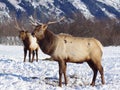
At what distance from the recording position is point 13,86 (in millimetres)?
13062

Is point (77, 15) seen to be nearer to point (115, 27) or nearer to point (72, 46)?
point (115, 27)

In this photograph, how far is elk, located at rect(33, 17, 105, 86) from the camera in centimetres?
1331

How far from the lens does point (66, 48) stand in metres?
13.5

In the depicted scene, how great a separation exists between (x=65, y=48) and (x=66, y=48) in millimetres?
40

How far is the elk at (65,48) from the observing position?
13.3 metres

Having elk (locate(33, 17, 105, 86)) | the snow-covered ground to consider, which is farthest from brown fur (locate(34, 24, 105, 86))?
the snow-covered ground

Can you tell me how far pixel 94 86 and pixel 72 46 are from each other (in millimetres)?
1469

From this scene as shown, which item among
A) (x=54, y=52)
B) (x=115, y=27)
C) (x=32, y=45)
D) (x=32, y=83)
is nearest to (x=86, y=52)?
(x=54, y=52)

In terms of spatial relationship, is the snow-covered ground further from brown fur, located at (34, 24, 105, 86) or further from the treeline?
the treeline

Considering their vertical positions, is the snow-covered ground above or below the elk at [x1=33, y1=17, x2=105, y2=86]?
below

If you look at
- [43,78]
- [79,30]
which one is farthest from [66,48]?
[79,30]

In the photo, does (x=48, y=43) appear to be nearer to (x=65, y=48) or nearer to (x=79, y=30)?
(x=65, y=48)

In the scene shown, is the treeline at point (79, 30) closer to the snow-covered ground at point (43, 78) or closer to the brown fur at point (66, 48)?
the snow-covered ground at point (43, 78)

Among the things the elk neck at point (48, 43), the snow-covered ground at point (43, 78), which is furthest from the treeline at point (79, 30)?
the elk neck at point (48, 43)
